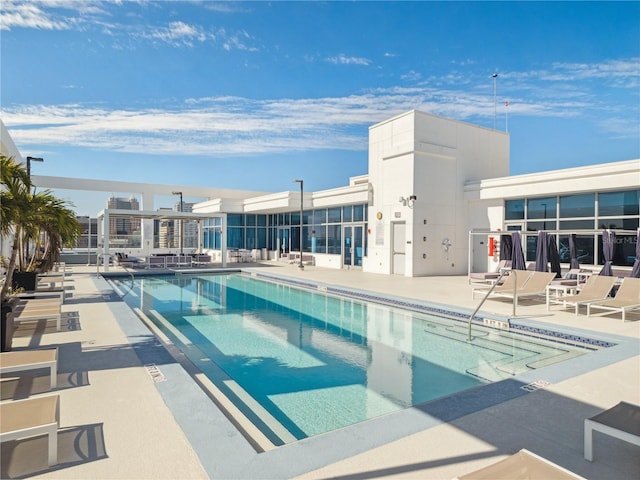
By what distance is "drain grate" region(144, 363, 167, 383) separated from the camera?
4293mm

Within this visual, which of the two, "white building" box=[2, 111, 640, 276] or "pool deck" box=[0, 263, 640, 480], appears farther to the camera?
"white building" box=[2, 111, 640, 276]

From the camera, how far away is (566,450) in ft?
9.70

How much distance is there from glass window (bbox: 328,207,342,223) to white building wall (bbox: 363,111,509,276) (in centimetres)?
251

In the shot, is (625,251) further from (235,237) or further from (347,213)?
(235,237)

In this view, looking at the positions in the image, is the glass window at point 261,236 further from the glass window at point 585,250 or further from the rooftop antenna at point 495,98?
the glass window at point 585,250

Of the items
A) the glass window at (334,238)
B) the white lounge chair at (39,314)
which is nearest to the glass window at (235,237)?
the glass window at (334,238)

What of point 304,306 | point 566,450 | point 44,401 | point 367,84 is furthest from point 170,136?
point 566,450

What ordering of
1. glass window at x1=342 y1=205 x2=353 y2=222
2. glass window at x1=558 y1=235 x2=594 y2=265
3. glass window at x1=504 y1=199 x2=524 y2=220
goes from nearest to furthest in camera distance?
glass window at x1=558 y1=235 x2=594 y2=265
glass window at x1=504 y1=199 x2=524 y2=220
glass window at x1=342 y1=205 x2=353 y2=222

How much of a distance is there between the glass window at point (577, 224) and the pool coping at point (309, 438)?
31.3ft

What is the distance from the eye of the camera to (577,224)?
1316cm

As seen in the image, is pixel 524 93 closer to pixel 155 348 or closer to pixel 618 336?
pixel 618 336

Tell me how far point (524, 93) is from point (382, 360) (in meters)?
17.8

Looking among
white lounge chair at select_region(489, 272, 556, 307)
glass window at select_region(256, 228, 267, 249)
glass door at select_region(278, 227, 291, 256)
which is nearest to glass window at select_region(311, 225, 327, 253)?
glass door at select_region(278, 227, 291, 256)

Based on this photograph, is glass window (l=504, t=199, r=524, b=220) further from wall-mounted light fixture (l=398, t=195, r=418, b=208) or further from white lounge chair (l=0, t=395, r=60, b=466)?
white lounge chair (l=0, t=395, r=60, b=466)
